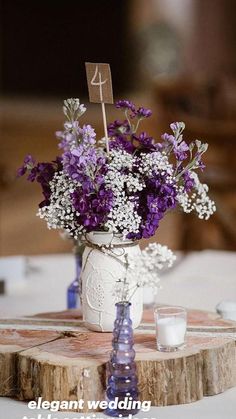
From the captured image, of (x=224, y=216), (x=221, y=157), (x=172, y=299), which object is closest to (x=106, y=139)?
(x=172, y=299)

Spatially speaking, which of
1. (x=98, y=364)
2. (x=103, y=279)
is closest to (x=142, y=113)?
(x=103, y=279)

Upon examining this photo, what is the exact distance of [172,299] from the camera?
2145 millimetres

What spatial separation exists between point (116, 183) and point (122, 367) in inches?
12.0

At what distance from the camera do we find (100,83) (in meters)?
1.56

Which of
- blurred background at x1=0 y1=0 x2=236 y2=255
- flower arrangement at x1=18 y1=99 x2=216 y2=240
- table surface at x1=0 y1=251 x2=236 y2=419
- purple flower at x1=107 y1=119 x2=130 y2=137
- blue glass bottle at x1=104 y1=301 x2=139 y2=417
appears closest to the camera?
blue glass bottle at x1=104 y1=301 x2=139 y2=417

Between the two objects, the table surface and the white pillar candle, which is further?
the table surface

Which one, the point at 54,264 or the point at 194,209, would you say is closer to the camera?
the point at 194,209

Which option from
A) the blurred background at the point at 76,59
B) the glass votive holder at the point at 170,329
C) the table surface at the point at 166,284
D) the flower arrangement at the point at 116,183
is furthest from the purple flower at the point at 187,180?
the blurred background at the point at 76,59

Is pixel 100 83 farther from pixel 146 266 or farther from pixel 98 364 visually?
pixel 98 364

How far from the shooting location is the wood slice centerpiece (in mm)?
1421

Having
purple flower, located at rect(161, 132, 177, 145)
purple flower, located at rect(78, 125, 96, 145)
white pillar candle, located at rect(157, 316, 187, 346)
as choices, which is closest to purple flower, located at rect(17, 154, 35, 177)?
purple flower, located at rect(78, 125, 96, 145)

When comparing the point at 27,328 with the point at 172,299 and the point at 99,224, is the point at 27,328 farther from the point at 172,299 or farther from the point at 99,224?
the point at 172,299

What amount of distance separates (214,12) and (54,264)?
644 centimetres

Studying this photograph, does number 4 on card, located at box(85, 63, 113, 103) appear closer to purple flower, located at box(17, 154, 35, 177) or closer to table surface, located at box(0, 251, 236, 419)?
purple flower, located at box(17, 154, 35, 177)
